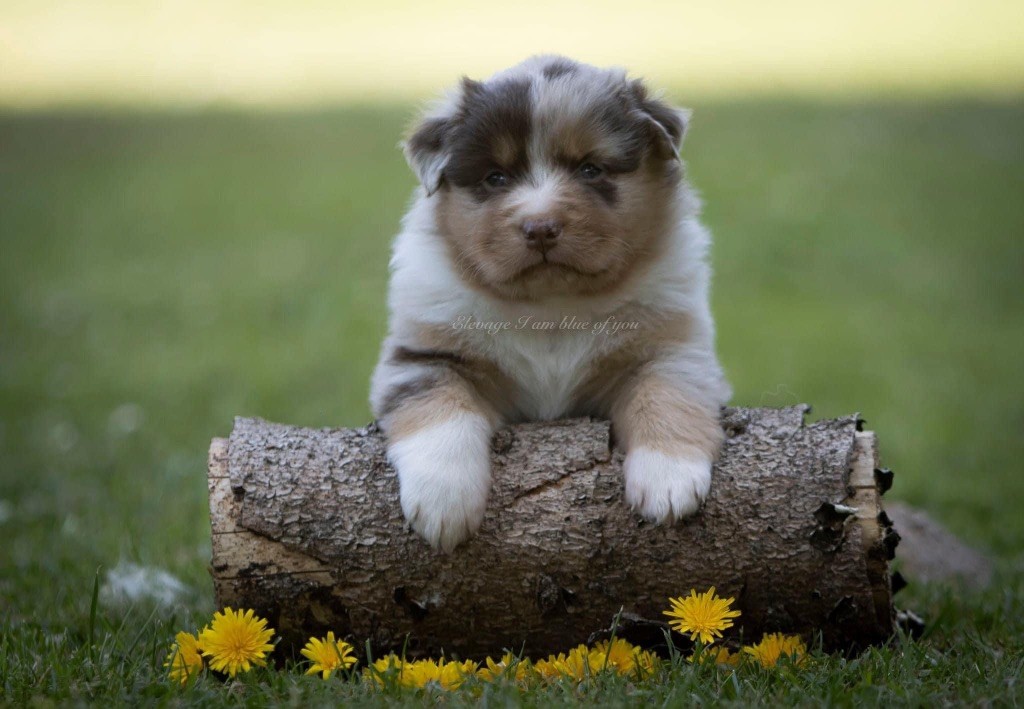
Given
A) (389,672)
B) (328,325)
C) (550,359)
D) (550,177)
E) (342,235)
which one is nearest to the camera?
(389,672)

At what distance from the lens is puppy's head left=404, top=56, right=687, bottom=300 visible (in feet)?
12.0

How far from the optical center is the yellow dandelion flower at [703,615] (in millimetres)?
3244

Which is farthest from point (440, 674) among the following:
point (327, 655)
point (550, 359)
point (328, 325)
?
point (328, 325)

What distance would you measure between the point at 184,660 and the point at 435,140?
6.42ft

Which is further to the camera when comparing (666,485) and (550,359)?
(550,359)

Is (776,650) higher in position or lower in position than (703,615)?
lower

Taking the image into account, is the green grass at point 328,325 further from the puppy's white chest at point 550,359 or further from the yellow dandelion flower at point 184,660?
the puppy's white chest at point 550,359

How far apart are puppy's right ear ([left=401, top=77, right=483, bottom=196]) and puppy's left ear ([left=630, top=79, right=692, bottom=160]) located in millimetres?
597

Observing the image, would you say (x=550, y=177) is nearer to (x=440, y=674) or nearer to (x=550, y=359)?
(x=550, y=359)

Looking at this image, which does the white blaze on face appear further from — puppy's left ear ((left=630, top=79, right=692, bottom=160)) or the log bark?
the log bark

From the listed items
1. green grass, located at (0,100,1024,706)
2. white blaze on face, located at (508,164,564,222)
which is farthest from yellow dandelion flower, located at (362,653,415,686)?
white blaze on face, located at (508,164,564,222)

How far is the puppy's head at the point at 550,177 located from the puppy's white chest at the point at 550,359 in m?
0.17

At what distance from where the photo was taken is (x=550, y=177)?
12.1 ft

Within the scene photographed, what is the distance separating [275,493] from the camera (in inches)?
135
